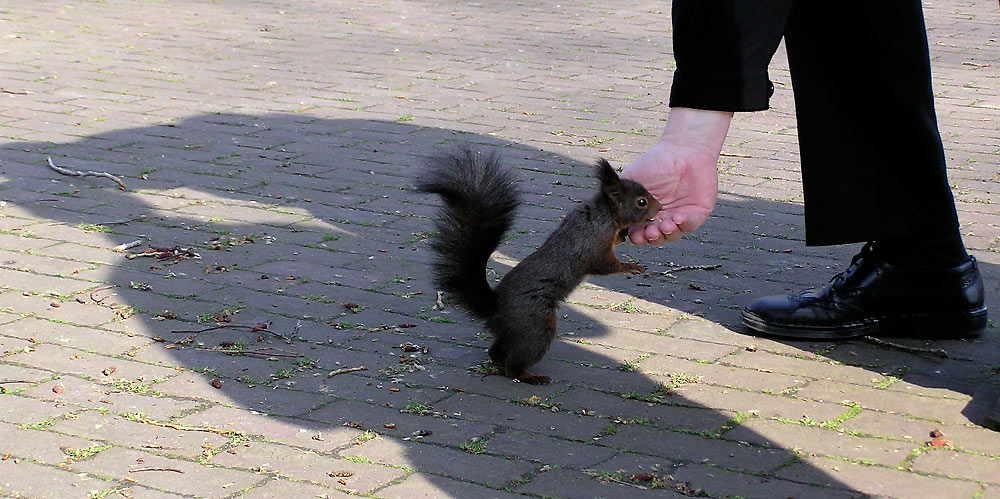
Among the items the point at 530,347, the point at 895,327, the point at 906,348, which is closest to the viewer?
the point at 530,347

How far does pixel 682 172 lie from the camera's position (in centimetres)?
340

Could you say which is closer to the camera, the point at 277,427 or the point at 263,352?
the point at 277,427

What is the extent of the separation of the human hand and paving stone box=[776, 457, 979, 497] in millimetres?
891

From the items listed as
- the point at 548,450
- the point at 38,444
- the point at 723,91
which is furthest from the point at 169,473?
the point at 723,91

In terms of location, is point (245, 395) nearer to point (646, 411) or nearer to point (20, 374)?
point (20, 374)

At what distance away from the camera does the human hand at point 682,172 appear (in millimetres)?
3217

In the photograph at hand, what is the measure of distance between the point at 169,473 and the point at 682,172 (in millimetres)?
1678

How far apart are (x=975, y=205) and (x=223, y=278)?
3284 mm

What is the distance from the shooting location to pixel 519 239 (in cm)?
470

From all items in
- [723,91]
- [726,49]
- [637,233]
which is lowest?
[637,233]

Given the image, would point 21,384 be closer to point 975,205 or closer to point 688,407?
point 688,407

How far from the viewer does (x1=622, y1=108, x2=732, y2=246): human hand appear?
10.6 feet

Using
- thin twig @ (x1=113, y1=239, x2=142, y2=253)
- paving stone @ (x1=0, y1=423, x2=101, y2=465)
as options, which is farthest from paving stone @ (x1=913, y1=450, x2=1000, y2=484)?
thin twig @ (x1=113, y1=239, x2=142, y2=253)

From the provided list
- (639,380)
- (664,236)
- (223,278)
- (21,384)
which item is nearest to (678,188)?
(664,236)
